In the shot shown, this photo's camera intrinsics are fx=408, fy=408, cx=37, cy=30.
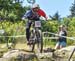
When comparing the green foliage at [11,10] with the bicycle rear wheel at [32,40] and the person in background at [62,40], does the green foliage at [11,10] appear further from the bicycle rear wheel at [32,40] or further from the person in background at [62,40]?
the bicycle rear wheel at [32,40]

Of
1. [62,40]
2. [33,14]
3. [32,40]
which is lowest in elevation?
[62,40]

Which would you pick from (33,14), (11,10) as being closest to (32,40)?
(33,14)

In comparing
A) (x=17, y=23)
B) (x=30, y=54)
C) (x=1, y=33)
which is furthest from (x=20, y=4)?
(x=30, y=54)

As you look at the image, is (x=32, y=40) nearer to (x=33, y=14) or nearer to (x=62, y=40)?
(x=33, y=14)

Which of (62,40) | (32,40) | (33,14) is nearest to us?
(33,14)

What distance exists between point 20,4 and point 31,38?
2694 centimetres

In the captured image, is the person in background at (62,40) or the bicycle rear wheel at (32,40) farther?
the person in background at (62,40)

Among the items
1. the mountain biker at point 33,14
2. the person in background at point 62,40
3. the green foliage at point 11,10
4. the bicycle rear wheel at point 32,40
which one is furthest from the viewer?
the green foliage at point 11,10

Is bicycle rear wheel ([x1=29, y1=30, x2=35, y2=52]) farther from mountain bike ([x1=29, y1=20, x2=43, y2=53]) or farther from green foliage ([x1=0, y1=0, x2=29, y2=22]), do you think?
green foliage ([x1=0, y1=0, x2=29, y2=22])

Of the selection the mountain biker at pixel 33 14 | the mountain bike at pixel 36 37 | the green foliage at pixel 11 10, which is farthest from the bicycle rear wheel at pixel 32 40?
the green foliage at pixel 11 10

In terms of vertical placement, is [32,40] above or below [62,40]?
above

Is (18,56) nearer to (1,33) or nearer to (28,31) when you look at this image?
(28,31)

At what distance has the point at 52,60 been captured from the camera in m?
9.97

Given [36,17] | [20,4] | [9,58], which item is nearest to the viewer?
[9,58]
